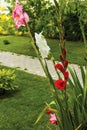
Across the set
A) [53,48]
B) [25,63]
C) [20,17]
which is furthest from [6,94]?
[53,48]

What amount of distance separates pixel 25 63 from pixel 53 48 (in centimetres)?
268

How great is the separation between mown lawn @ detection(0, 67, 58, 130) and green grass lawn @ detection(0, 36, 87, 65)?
112 inches

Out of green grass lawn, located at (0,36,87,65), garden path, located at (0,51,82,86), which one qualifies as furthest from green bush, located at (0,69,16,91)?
green grass lawn, located at (0,36,87,65)

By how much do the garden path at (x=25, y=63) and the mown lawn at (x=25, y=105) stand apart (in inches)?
36.1

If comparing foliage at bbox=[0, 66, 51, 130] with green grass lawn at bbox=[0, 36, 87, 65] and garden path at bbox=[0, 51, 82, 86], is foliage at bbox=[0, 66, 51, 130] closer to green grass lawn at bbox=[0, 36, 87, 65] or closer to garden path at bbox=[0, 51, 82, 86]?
garden path at bbox=[0, 51, 82, 86]

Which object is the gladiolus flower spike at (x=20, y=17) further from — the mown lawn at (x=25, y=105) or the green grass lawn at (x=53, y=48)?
the green grass lawn at (x=53, y=48)

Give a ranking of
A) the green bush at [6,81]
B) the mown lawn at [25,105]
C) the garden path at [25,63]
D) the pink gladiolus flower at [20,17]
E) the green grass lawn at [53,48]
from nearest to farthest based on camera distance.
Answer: the pink gladiolus flower at [20,17], the mown lawn at [25,105], the green bush at [6,81], the garden path at [25,63], the green grass lawn at [53,48]

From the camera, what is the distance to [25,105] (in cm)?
768

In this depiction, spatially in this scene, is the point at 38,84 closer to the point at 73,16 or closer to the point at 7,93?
the point at 7,93

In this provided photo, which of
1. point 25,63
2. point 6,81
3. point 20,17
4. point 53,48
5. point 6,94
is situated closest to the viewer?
point 20,17

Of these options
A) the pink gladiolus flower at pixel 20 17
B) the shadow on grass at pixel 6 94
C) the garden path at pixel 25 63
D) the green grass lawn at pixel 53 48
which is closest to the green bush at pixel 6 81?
the shadow on grass at pixel 6 94

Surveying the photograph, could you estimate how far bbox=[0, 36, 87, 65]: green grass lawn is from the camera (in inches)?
509

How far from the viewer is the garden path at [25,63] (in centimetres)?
1130

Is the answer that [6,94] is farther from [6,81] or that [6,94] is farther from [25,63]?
[25,63]
